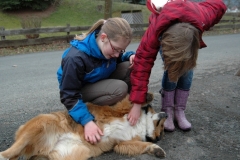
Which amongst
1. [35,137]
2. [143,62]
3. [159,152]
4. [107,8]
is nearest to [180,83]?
[143,62]

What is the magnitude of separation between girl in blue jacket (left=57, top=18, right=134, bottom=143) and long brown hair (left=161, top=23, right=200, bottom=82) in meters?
0.55

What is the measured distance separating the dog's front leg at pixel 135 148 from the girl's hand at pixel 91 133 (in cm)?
28

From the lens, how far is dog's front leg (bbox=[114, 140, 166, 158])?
2805 mm

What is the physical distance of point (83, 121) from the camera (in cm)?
279

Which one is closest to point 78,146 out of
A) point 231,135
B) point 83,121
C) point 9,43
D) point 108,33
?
point 83,121

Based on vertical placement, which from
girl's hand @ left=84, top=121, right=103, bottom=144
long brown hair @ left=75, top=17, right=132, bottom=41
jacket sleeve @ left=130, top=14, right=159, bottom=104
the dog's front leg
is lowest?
the dog's front leg

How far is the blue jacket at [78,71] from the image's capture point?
2.77 meters

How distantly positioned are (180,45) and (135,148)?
4.08ft

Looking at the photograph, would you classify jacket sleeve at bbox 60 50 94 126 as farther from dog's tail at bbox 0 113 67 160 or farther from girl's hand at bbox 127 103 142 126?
girl's hand at bbox 127 103 142 126

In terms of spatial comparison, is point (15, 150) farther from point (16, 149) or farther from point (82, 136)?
point (82, 136)

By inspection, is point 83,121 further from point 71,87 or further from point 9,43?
point 9,43

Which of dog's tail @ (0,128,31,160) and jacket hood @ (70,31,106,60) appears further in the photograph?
jacket hood @ (70,31,106,60)

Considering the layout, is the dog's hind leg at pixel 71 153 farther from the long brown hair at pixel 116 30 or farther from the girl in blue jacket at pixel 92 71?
the long brown hair at pixel 116 30

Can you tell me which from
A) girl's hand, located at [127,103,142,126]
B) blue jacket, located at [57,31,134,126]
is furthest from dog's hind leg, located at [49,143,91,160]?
girl's hand, located at [127,103,142,126]
